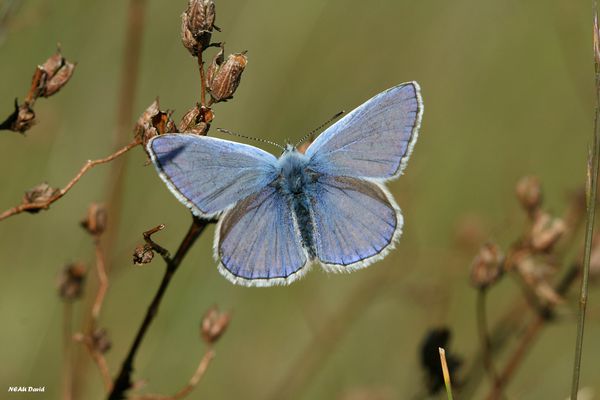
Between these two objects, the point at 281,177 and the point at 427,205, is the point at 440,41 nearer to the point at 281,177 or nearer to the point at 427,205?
the point at 427,205

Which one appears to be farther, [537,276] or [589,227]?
[537,276]

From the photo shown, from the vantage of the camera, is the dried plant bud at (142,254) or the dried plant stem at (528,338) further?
the dried plant stem at (528,338)

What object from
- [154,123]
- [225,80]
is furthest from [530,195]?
[154,123]

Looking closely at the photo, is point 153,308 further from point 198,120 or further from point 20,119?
point 20,119

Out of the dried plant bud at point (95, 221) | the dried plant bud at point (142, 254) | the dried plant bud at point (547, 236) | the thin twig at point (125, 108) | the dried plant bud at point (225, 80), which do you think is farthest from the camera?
the thin twig at point (125, 108)

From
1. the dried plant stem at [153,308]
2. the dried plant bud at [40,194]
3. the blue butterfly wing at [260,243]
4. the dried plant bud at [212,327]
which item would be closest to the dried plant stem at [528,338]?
the blue butterfly wing at [260,243]

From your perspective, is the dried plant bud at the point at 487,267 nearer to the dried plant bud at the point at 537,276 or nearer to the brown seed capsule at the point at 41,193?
the dried plant bud at the point at 537,276
